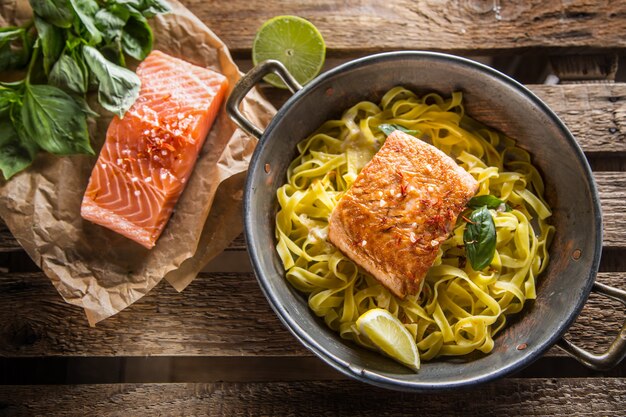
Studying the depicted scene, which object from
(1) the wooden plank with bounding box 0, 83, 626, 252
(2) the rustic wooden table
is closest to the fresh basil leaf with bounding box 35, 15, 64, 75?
(2) the rustic wooden table

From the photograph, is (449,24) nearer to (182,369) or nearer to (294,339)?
(294,339)

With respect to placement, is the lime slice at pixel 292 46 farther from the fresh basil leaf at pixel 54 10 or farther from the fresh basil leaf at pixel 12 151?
the fresh basil leaf at pixel 12 151

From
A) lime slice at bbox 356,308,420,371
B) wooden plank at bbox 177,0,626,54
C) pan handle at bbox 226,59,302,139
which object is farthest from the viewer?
wooden plank at bbox 177,0,626,54

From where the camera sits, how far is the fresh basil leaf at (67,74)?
2934mm

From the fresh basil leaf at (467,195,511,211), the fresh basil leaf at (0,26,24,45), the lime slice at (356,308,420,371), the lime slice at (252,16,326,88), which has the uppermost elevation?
the fresh basil leaf at (467,195,511,211)

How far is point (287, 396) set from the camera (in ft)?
9.77

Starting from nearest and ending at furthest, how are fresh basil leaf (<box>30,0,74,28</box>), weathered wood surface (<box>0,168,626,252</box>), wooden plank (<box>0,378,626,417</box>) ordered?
fresh basil leaf (<box>30,0,74,28</box>)
wooden plank (<box>0,378,626,417</box>)
weathered wood surface (<box>0,168,626,252</box>)

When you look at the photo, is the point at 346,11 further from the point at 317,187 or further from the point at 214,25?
the point at 317,187

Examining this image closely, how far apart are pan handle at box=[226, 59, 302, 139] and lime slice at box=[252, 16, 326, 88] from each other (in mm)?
399

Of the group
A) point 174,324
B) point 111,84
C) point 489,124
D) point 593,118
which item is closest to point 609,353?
point 489,124

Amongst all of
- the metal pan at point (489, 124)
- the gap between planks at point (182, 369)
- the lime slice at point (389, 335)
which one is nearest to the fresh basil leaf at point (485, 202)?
the metal pan at point (489, 124)

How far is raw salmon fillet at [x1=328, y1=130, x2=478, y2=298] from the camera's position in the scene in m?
2.61

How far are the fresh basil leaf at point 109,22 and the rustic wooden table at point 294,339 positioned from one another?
47cm

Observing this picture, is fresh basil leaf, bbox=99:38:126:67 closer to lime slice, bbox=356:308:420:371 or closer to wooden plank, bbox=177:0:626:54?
wooden plank, bbox=177:0:626:54
